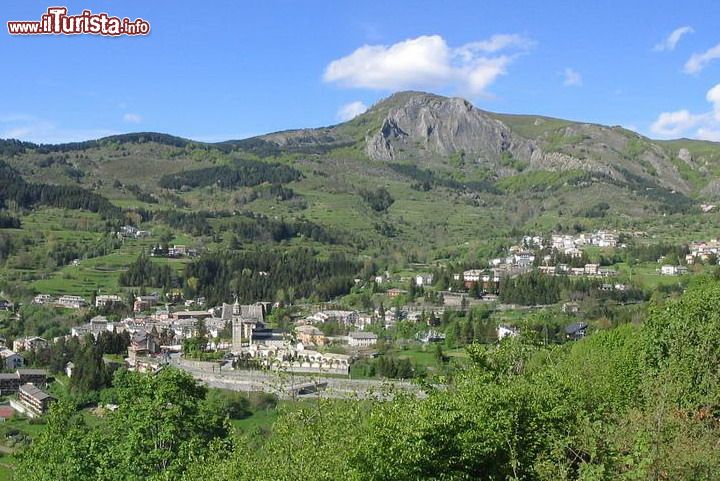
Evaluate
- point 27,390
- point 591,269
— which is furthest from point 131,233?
point 591,269

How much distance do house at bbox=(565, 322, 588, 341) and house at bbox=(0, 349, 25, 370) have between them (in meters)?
45.1

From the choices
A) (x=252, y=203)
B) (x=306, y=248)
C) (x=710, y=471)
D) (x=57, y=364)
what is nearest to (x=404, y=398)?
(x=710, y=471)

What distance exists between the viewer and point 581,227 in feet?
424

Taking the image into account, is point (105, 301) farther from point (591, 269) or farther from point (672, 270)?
point (672, 270)

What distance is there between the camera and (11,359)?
5997 cm

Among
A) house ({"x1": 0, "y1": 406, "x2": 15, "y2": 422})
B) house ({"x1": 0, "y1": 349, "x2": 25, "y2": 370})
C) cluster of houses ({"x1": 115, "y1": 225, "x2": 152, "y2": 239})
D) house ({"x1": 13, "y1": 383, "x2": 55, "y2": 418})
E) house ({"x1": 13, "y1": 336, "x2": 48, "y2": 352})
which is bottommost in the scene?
house ({"x1": 0, "y1": 406, "x2": 15, "y2": 422})

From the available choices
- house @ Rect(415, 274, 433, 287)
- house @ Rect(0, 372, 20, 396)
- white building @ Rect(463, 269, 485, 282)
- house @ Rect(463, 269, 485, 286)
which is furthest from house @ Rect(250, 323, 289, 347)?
white building @ Rect(463, 269, 485, 282)

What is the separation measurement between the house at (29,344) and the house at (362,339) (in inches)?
1080

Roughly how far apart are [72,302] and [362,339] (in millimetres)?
33988

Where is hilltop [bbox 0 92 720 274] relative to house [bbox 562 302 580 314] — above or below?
above

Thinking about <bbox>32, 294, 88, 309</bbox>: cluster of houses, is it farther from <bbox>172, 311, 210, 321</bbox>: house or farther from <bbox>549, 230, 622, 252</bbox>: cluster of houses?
<bbox>549, 230, 622, 252</bbox>: cluster of houses

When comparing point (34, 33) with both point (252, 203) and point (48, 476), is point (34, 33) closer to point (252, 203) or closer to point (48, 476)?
point (48, 476)

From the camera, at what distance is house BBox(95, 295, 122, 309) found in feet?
262

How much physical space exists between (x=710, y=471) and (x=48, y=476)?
1599cm
